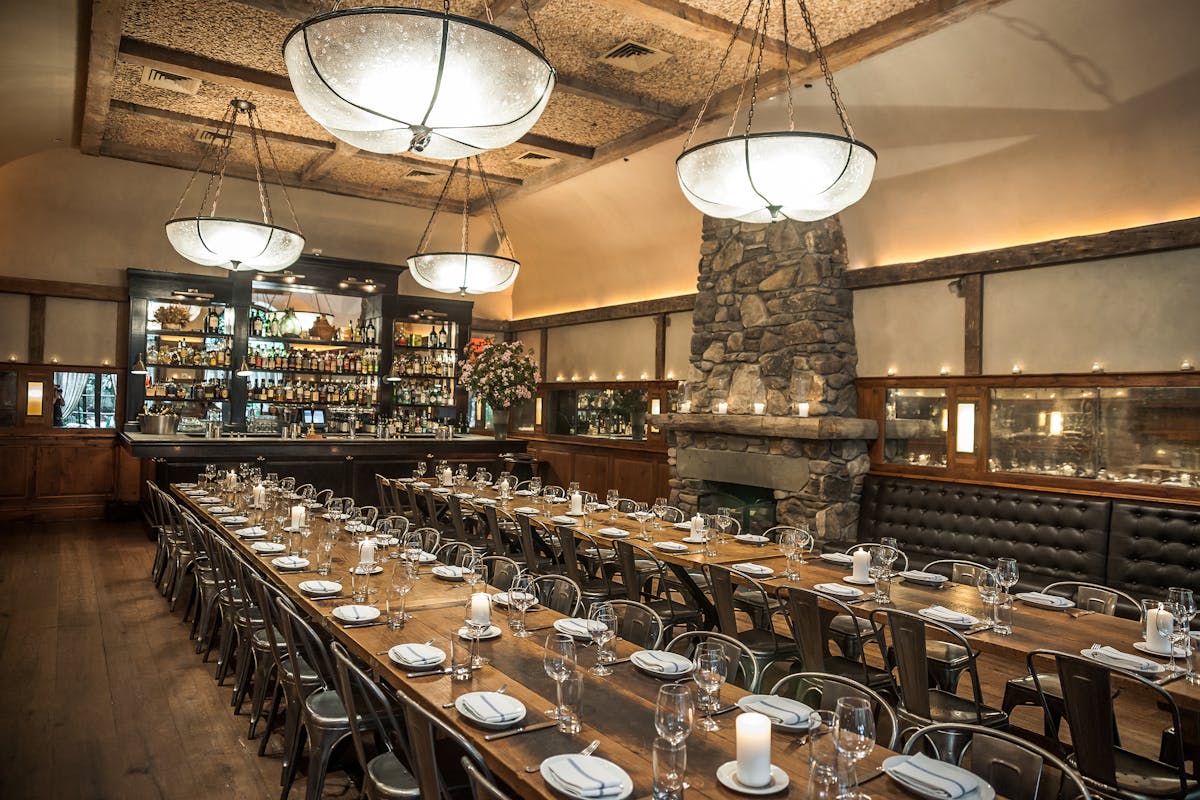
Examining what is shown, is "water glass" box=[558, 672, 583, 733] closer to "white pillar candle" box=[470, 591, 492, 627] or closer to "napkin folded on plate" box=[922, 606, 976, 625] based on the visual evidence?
"white pillar candle" box=[470, 591, 492, 627]

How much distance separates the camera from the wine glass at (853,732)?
1833 millimetres

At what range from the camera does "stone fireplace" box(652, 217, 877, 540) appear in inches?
302

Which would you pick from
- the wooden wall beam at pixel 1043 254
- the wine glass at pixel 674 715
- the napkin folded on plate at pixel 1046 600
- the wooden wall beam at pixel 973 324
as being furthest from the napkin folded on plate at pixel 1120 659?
the wooden wall beam at pixel 973 324

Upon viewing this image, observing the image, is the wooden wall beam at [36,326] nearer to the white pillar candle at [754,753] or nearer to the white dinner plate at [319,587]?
the white dinner plate at [319,587]

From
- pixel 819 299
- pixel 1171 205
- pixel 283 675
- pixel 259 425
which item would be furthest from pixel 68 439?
pixel 1171 205

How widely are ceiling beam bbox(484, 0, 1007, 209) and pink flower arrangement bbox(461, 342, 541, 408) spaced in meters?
2.82

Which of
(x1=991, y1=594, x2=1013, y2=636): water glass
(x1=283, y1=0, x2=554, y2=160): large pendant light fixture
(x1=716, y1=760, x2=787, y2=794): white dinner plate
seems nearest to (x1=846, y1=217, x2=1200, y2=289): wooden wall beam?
(x1=991, y1=594, x2=1013, y2=636): water glass

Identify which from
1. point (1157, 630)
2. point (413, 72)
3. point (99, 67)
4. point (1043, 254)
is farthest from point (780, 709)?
point (99, 67)

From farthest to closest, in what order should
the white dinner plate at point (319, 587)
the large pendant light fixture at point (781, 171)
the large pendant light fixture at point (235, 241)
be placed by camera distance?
the large pendant light fixture at point (235, 241)
the large pendant light fixture at point (781, 171)
the white dinner plate at point (319, 587)

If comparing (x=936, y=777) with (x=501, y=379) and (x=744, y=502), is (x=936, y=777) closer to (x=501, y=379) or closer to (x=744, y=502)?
(x=744, y=502)

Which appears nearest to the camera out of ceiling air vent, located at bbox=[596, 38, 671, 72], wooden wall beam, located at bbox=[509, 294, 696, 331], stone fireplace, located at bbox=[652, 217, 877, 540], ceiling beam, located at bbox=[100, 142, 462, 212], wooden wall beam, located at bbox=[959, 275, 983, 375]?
ceiling air vent, located at bbox=[596, 38, 671, 72]

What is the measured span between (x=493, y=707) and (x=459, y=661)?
1.29ft

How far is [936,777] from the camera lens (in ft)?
6.57

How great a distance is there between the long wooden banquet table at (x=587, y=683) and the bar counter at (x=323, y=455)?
Result: 4976mm
